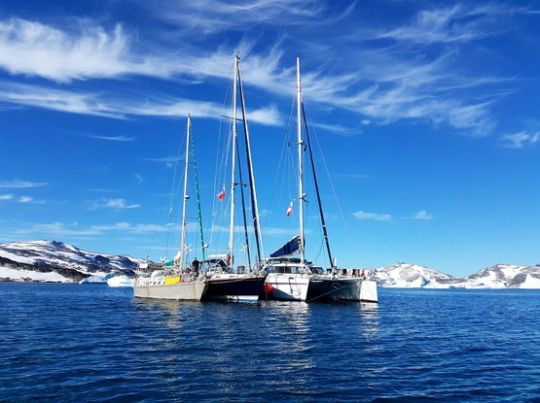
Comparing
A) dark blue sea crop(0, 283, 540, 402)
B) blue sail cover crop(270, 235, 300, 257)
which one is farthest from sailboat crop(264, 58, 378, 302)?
dark blue sea crop(0, 283, 540, 402)

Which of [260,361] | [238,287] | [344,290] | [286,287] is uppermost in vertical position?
[238,287]

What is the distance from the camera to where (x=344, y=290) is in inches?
2418

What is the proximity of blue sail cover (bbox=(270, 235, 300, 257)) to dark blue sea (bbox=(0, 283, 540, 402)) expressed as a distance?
2334 cm

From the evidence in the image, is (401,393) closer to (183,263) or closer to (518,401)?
(518,401)

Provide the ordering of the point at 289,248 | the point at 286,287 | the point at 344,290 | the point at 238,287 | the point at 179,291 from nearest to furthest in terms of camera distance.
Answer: the point at 238,287 → the point at 179,291 → the point at 286,287 → the point at 289,248 → the point at 344,290

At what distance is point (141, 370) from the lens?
18531 mm

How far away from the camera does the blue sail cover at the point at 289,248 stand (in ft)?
197

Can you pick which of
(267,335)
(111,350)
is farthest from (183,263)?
(111,350)

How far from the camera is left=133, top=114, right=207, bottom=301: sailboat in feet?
176

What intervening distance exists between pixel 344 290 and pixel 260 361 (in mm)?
42234

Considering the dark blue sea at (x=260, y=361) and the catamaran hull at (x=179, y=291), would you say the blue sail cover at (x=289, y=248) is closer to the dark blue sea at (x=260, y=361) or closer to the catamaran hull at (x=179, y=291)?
the catamaran hull at (x=179, y=291)

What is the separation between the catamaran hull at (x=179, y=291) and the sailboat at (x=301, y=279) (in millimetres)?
9331

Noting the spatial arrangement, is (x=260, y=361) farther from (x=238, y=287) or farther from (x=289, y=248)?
(x=289, y=248)

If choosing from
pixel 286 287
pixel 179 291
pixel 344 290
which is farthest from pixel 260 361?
pixel 344 290
